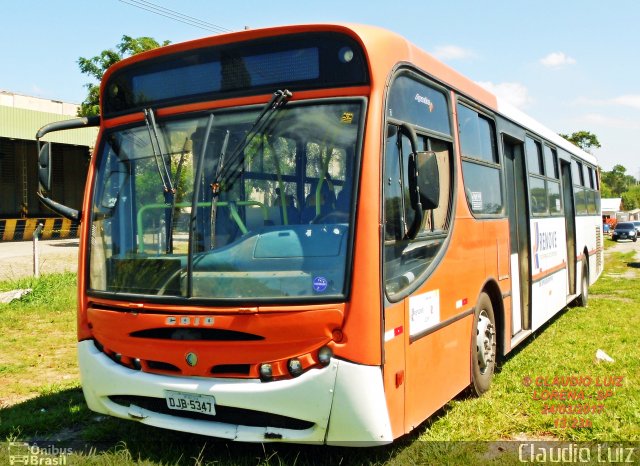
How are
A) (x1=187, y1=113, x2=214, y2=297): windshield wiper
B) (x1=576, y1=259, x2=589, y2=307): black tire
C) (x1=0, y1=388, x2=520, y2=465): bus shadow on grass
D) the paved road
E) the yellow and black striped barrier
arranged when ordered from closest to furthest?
1. (x1=187, y1=113, x2=214, y2=297): windshield wiper
2. (x1=0, y1=388, x2=520, y2=465): bus shadow on grass
3. (x1=576, y1=259, x2=589, y2=307): black tire
4. the paved road
5. the yellow and black striped barrier

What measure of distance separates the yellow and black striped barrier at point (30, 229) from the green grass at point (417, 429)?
27.9 meters

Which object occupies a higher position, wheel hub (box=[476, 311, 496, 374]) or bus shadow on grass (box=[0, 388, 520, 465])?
wheel hub (box=[476, 311, 496, 374])

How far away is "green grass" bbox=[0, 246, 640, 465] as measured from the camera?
4551 mm

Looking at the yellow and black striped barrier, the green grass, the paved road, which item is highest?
the yellow and black striped barrier

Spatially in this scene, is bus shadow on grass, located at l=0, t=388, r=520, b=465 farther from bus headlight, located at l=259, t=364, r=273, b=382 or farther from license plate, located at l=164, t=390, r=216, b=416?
bus headlight, located at l=259, t=364, r=273, b=382

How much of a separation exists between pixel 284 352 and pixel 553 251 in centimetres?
622

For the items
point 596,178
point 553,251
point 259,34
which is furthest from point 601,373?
point 596,178

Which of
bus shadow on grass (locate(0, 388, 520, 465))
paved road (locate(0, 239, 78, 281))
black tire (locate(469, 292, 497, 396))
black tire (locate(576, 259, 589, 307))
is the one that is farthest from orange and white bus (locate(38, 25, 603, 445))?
paved road (locate(0, 239, 78, 281))

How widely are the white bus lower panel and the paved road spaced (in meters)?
13.1

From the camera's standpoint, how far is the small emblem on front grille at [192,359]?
4199 millimetres

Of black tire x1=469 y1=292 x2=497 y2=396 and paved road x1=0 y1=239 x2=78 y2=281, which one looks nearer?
black tire x1=469 y1=292 x2=497 y2=396

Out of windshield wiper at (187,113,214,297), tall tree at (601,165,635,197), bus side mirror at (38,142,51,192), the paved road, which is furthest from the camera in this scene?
tall tree at (601,165,635,197)

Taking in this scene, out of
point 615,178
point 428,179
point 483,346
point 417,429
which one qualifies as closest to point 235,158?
point 428,179

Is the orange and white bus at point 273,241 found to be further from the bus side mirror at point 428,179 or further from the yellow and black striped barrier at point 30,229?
the yellow and black striped barrier at point 30,229
